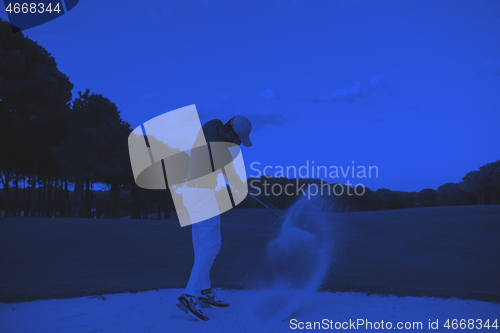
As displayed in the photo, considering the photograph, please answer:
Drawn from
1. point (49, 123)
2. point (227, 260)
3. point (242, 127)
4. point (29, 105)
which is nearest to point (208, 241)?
point (242, 127)

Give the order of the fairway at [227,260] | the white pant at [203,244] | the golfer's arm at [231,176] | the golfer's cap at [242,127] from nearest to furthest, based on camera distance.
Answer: the white pant at [203,244], the golfer's cap at [242,127], the golfer's arm at [231,176], the fairway at [227,260]

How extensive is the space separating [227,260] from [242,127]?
627 cm

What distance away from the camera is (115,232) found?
46.2ft

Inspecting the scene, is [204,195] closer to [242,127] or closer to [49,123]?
[242,127]

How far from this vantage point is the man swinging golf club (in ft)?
14.5

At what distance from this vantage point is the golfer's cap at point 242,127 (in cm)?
450

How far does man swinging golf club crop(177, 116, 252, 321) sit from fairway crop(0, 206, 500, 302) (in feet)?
4.41

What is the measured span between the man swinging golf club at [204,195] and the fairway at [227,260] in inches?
52.9

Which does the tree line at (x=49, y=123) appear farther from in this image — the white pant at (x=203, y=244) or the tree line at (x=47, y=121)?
the white pant at (x=203, y=244)

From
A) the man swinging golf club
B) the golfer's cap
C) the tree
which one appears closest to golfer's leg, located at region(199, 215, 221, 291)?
the man swinging golf club

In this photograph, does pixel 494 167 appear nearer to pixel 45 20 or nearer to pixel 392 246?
pixel 392 246

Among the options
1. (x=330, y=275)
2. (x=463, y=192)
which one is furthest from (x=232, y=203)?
(x=463, y=192)

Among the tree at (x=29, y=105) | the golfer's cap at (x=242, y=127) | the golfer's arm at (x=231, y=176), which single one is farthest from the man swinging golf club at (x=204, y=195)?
the tree at (x=29, y=105)

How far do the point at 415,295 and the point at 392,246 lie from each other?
8.42 m
